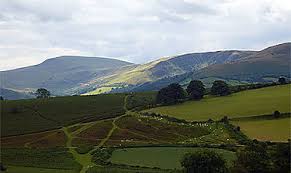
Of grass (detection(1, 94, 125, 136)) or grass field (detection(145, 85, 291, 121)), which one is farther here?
grass (detection(1, 94, 125, 136))

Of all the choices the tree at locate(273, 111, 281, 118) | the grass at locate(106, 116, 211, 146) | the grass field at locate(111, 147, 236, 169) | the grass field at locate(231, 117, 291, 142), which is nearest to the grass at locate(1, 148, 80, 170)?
the grass field at locate(111, 147, 236, 169)

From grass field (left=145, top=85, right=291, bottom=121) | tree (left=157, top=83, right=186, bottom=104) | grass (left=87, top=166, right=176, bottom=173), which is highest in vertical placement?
tree (left=157, top=83, right=186, bottom=104)

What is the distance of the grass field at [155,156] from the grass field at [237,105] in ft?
111

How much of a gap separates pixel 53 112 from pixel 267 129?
7133 centimetres

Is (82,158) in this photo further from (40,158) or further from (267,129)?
(267,129)

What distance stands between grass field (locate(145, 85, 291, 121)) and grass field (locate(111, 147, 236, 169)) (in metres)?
34.0

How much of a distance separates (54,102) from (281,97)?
7813cm

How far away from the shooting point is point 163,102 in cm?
14512

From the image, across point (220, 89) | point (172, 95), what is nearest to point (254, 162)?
point (172, 95)

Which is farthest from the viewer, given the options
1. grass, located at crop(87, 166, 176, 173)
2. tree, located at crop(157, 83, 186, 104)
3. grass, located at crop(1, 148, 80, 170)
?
tree, located at crop(157, 83, 186, 104)

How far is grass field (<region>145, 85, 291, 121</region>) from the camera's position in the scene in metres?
114

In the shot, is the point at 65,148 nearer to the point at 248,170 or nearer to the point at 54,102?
the point at 248,170

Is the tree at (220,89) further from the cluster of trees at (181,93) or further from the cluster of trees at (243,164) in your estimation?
the cluster of trees at (243,164)

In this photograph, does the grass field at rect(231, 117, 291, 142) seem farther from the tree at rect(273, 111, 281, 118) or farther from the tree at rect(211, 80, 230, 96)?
the tree at rect(211, 80, 230, 96)
